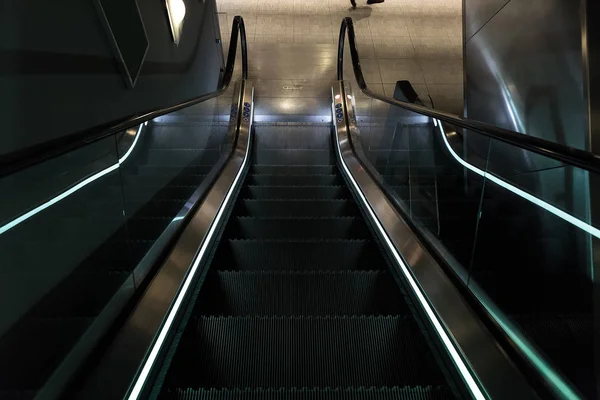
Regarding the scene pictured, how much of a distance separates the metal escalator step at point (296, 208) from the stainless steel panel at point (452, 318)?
71 centimetres

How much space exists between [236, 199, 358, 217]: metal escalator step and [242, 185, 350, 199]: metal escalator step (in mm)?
446

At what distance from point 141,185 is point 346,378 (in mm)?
1527

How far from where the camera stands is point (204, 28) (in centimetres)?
789

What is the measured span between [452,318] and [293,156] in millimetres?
4792

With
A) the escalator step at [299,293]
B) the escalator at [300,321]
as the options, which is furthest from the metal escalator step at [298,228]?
the escalator step at [299,293]

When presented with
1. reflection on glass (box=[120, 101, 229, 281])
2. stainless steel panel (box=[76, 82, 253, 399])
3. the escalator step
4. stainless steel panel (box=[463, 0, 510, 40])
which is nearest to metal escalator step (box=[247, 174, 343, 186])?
reflection on glass (box=[120, 101, 229, 281])

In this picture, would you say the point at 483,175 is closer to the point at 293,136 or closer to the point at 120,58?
the point at 120,58

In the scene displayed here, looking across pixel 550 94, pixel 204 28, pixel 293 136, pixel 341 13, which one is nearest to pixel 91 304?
pixel 550 94

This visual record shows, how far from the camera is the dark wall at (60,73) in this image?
2.83m

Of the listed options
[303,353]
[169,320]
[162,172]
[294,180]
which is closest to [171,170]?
→ [162,172]

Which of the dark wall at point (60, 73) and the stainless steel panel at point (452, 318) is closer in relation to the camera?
the stainless steel panel at point (452, 318)

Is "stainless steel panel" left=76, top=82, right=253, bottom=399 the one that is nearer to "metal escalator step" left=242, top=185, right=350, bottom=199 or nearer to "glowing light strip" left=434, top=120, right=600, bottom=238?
"metal escalator step" left=242, top=185, right=350, bottom=199

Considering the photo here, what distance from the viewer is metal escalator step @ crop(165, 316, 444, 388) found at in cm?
205

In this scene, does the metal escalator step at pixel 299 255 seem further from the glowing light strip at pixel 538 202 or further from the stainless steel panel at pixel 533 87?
the stainless steel panel at pixel 533 87
